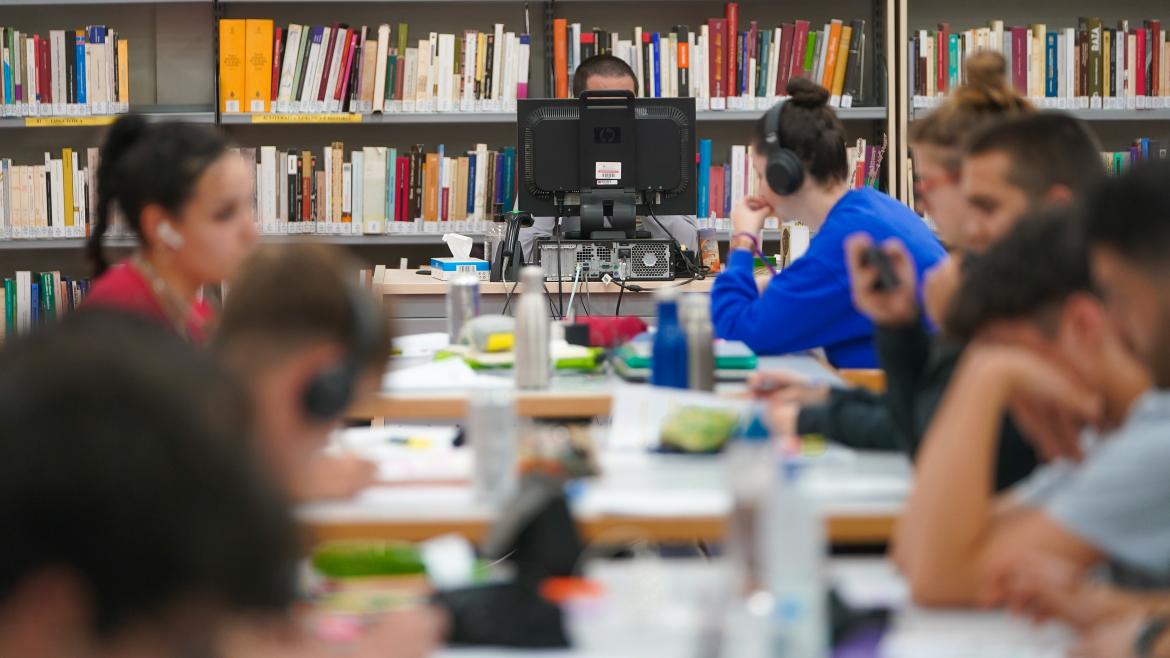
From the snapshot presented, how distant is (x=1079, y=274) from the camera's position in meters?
1.31

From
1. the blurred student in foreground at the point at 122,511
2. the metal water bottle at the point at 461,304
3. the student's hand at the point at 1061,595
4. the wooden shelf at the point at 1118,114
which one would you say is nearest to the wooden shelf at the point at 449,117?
the wooden shelf at the point at 1118,114

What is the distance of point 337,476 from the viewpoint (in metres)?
1.61

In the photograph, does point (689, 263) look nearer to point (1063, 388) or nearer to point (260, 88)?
point (260, 88)

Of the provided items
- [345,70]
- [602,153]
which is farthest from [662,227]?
[345,70]

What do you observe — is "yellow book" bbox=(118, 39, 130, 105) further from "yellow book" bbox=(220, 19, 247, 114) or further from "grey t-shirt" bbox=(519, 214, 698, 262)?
"grey t-shirt" bbox=(519, 214, 698, 262)

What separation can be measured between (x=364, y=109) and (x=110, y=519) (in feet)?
14.2

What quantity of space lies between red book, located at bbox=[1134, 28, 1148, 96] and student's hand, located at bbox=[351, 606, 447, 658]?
4.30 m

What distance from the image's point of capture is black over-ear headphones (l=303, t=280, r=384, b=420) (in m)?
1.37

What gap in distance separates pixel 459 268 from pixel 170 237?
1613mm

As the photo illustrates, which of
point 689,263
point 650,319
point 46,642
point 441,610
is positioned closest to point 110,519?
point 46,642

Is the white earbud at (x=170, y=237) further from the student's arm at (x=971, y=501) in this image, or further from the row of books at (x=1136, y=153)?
the row of books at (x=1136, y=153)

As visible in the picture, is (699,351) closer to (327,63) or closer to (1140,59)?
(327,63)

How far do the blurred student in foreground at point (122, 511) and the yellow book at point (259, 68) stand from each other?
4.29 m

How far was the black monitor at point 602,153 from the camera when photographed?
3789mm
